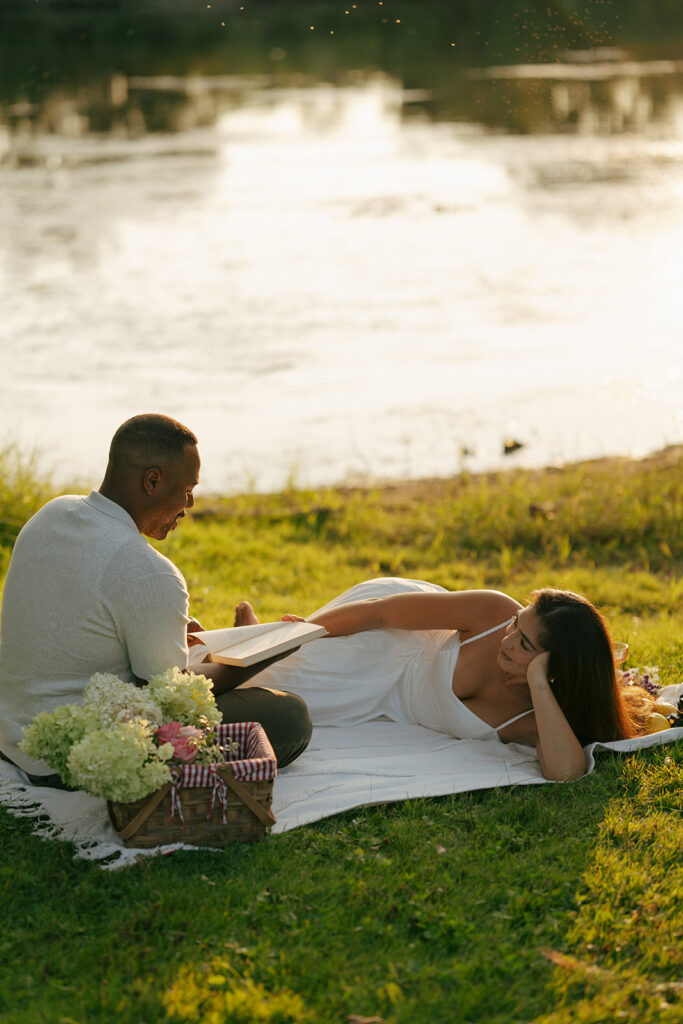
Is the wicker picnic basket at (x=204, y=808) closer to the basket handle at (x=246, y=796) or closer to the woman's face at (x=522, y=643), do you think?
the basket handle at (x=246, y=796)

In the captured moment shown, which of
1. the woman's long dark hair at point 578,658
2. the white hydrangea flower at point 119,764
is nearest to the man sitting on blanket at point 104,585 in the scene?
the white hydrangea flower at point 119,764

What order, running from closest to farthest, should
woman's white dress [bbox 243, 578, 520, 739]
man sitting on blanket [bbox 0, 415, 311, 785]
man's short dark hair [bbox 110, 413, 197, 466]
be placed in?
1. man sitting on blanket [bbox 0, 415, 311, 785]
2. man's short dark hair [bbox 110, 413, 197, 466]
3. woman's white dress [bbox 243, 578, 520, 739]

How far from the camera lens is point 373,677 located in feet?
15.6

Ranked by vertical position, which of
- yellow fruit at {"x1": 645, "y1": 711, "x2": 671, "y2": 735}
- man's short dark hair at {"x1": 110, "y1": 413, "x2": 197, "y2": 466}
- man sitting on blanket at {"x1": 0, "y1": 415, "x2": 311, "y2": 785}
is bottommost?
yellow fruit at {"x1": 645, "y1": 711, "x2": 671, "y2": 735}

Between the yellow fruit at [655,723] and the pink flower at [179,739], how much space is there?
205cm

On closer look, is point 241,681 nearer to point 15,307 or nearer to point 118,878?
point 118,878

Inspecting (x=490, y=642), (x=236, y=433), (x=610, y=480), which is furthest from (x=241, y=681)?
(x=236, y=433)

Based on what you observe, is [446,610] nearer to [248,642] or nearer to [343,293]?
[248,642]

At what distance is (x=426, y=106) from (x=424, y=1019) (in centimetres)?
3046

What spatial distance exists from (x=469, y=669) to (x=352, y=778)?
701 mm

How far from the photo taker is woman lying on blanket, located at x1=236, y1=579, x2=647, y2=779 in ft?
14.0

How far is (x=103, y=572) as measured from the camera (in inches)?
143

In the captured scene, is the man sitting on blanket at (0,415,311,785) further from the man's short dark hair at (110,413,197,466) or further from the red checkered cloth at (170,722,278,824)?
the red checkered cloth at (170,722,278,824)

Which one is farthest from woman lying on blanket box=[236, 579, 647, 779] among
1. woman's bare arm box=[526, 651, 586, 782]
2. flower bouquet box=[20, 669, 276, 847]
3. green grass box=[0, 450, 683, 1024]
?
flower bouquet box=[20, 669, 276, 847]
